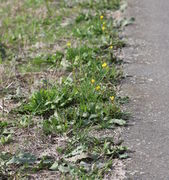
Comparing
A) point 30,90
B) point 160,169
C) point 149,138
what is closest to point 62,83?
point 30,90

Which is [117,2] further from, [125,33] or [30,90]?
[30,90]

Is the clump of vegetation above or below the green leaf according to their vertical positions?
above

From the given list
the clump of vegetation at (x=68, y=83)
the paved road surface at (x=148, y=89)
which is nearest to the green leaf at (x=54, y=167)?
the clump of vegetation at (x=68, y=83)

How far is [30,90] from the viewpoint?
4727 millimetres

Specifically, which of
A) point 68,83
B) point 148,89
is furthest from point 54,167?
point 148,89

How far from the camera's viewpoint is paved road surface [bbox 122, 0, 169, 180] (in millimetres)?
3639

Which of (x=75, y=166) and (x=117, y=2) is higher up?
(x=117, y=2)

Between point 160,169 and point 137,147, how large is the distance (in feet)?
1.09

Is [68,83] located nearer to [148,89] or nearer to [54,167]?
[148,89]

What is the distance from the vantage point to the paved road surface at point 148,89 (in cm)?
364

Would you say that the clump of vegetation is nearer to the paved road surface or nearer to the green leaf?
the green leaf

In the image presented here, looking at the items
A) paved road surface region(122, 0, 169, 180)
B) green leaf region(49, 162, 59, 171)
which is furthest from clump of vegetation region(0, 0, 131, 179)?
paved road surface region(122, 0, 169, 180)

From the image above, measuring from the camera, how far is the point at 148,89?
186 inches

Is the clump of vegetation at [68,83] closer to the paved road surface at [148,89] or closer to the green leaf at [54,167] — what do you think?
the green leaf at [54,167]
